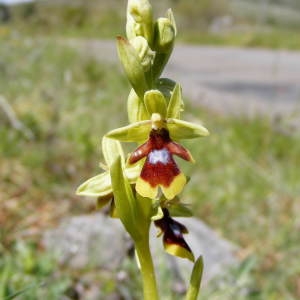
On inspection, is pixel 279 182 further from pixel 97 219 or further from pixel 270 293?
pixel 97 219

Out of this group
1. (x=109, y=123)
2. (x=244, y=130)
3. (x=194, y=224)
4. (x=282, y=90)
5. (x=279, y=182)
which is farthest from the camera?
(x=282, y=90)

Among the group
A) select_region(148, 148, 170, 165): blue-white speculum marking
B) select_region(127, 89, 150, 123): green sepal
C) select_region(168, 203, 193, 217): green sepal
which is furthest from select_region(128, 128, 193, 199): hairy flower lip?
select_region(168, 203, 193, 217): green sepal

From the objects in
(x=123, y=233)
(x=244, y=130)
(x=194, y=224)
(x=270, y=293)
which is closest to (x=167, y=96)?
(x=123, y=233)

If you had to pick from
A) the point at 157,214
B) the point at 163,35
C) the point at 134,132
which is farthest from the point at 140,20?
the point at 157,214

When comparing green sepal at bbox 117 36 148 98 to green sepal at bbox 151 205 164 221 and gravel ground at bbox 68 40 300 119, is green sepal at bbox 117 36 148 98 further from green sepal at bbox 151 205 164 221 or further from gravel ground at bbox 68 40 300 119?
gravel ground at bbox 68 40 300 119

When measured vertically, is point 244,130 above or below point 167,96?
below

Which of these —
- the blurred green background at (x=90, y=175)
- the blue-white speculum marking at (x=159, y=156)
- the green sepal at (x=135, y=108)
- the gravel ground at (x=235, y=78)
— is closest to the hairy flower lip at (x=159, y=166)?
the blue-white speculum marking at (x=159, y=156)
